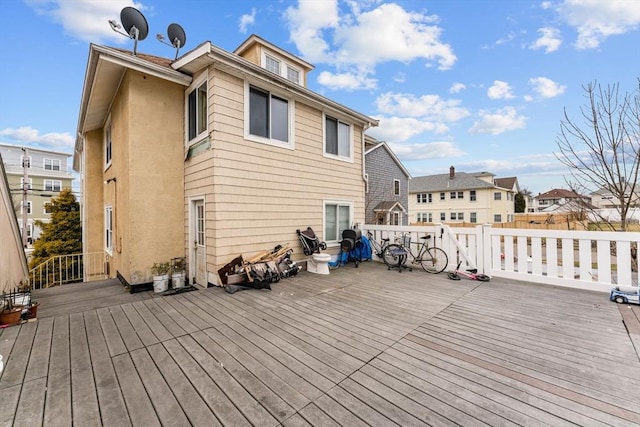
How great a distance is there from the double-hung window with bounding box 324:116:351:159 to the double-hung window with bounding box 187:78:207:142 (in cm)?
336

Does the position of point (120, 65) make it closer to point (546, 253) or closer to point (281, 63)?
point (281, 63)

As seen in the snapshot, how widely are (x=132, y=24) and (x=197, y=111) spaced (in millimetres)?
2945

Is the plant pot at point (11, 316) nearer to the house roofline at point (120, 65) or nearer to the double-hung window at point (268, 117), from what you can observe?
the house roofline at point (120, 65)

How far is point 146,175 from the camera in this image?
5562 millimetres

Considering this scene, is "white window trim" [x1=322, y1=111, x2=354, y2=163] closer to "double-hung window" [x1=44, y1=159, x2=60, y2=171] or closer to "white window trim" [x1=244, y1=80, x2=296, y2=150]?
"white window trim" [x1=244, y1=80, x2=296, y2=150]

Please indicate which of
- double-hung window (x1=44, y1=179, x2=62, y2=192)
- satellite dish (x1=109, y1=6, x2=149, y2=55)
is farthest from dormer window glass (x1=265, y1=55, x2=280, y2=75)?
double-hung window (x1=44, y1=179, x2=62, y2=192)

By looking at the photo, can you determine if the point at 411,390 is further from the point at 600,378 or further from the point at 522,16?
the point at 522,16

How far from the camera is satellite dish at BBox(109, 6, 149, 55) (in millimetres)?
6121

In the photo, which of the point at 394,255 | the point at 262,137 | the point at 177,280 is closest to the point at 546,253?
the point at 394,255

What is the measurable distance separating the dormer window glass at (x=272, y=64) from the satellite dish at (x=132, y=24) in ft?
10.5

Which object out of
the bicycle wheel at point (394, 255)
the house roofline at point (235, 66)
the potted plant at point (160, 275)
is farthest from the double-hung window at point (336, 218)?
the potted plant at point (160, 275)

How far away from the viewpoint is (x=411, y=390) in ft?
6.77

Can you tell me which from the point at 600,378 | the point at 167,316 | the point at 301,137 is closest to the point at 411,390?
the point at 600,378

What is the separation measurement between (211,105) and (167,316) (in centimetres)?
404
